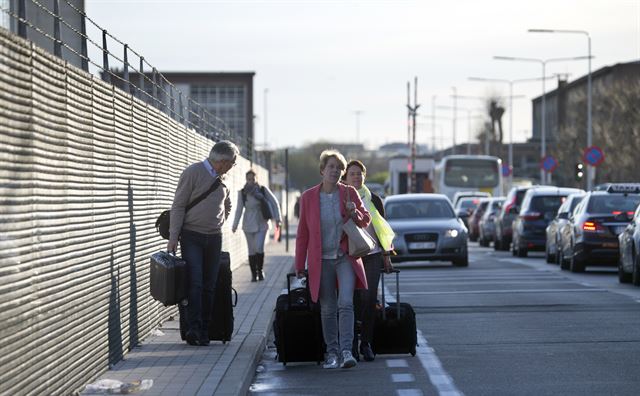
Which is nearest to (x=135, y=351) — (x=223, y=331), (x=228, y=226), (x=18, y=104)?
(x=223, y=331)

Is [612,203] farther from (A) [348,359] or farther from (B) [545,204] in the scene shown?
(A) [348,359]

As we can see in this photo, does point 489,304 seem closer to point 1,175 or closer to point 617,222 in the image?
point 617,222

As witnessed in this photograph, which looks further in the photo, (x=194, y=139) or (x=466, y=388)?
(x=194, y=139)

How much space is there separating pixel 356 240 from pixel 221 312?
228 centimetres

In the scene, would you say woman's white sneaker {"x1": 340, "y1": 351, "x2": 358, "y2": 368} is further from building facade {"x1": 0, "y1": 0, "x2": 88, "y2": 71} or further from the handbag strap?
building facade {"x1": 0, "y1": 0, "x2": 88, "y2": 71}

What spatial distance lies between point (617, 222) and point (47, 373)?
20.1 m

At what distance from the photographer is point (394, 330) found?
1369cm

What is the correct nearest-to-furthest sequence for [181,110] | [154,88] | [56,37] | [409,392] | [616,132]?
[56,37]
[409,392]
[154,88]
[181,110]
[616,132]

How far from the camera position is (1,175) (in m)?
8.46

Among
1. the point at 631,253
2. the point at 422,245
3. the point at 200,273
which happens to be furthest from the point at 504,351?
the point at 422,245

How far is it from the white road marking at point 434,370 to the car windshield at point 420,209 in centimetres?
1694

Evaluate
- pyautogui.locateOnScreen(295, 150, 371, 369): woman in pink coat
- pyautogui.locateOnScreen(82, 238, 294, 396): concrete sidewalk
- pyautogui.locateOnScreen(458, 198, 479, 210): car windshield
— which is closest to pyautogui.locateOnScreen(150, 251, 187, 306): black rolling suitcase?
pyautogui.locateOnScreen(82, 238, 294, 396): concrete sidewalk

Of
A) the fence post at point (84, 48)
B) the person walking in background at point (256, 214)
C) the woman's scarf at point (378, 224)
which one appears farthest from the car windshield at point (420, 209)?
the fence post at point (84, 48)

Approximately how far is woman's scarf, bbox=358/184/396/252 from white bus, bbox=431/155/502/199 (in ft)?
186
